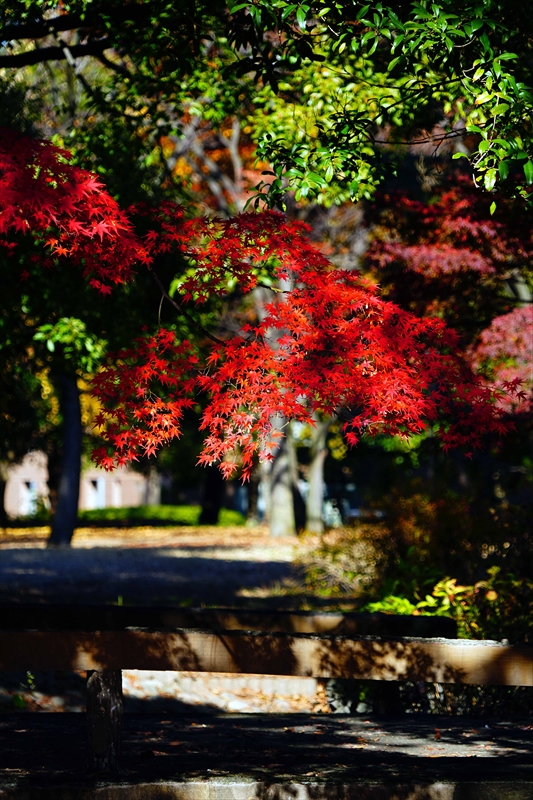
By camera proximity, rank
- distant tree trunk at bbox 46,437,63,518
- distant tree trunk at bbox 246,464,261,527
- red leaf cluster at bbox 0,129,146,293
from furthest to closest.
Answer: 1. distant tree trunk at bbox 246,464,261,527
2. distant tree trunk at bbox 46,437,63,518
3. red leaf cluster at bbox 0,129,146,293

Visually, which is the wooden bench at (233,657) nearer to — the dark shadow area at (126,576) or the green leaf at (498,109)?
the green leaf at (498,109)

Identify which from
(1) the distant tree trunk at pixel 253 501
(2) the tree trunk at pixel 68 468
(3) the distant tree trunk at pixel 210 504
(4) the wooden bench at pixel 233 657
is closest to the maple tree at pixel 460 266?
(4) the wooden bench at pixel 233 657

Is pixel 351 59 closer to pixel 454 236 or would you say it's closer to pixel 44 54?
pixel 454 236

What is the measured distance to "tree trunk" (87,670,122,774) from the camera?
5.35m

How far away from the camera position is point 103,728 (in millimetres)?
5371

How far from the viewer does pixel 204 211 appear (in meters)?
29.9

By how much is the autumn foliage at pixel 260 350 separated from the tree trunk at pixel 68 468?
761 inches

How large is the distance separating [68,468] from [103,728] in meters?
21.1

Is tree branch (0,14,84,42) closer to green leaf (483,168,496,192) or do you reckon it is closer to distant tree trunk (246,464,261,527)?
green leaf (483,168,496,192)

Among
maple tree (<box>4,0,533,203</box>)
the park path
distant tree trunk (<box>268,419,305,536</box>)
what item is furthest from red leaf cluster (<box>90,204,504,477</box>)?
distant tree trunk (<box>268,419,305,536</box>)

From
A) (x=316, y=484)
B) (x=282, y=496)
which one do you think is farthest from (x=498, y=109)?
(x=316, y=484)

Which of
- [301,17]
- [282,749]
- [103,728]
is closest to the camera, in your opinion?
[103,728]

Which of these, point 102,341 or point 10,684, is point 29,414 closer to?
point 102,341

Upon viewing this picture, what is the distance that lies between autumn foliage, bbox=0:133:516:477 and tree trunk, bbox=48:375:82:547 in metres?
19.3
